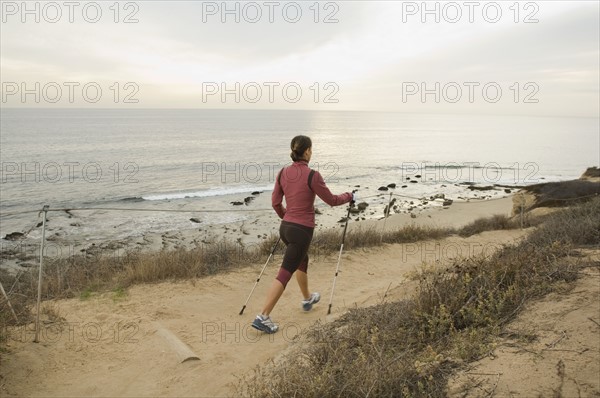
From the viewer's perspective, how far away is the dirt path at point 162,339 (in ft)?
14.9

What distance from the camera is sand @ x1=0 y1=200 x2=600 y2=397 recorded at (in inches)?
177

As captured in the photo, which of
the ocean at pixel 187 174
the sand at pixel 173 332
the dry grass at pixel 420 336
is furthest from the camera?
the ocean at pixel 187 174

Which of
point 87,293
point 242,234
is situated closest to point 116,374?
point 87,293

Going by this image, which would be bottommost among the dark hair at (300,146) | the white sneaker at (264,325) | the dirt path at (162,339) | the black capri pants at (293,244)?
the dirt path at (162,339)

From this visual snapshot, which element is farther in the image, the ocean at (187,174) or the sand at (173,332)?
the ocean at (187,174)

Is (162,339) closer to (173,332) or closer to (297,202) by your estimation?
(173,332)

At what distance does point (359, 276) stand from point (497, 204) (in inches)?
754

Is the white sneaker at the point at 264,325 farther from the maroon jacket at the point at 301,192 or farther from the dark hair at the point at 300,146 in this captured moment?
the dark hair at the point at 300,146

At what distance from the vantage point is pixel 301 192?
5266 millimetres

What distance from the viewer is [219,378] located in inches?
180

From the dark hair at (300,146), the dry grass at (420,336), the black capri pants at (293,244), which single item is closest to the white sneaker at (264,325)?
the black capri pants at (293,244)

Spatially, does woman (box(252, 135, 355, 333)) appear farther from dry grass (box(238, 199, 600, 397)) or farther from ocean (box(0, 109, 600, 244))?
ocean (box(0, 109, 600, 244))

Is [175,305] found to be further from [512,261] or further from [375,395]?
[512,261]

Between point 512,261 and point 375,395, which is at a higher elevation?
point 512,261
